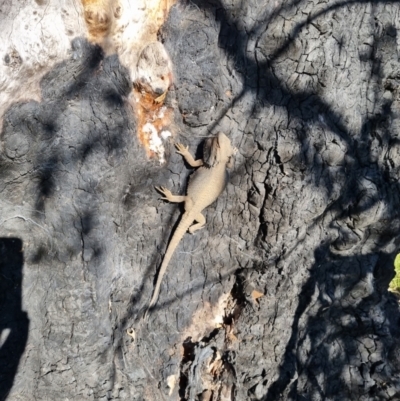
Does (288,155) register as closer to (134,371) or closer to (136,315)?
(136,315)

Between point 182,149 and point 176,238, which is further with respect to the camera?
point 176,238

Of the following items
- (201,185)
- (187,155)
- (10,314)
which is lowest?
(10,314)

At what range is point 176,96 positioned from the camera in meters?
2.68

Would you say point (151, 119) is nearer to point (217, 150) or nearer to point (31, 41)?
point (217, 150)

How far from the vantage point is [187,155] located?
2.96 meters

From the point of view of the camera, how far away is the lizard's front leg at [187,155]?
2.89 meters

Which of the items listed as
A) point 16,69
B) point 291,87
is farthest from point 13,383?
point 291,87

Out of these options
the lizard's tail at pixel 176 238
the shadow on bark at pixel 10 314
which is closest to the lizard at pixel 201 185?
the lizard's tail at pixel 176 238

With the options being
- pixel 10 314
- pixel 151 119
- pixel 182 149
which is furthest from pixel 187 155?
pixel 10 314

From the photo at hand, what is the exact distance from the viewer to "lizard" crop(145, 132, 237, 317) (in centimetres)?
290

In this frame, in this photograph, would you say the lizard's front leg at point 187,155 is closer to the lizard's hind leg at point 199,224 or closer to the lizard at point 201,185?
the lizard at point 201,185

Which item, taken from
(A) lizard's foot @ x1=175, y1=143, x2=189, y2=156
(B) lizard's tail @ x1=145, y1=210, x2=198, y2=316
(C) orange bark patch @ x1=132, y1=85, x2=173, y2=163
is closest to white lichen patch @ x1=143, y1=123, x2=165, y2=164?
(C) orange bark patch @ x1=132, y1=85, x2=173, y2=163

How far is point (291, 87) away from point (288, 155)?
0.41 metres

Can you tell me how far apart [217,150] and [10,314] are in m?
1.67
